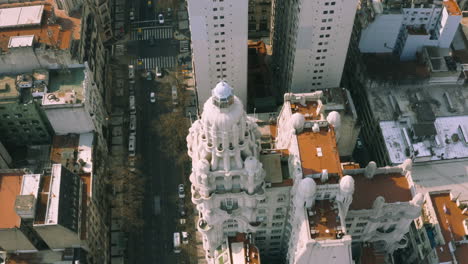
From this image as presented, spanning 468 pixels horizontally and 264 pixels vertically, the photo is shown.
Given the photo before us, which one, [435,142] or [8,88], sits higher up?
[8,88]

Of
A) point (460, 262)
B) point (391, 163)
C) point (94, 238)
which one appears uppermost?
point (391, 163)

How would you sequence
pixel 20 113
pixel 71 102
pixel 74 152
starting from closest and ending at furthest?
pixel 71 102 < pixel 74 152 < pixel 20 113

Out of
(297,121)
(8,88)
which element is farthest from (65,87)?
(297,121)

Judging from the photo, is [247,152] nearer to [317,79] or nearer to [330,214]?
[330,214]

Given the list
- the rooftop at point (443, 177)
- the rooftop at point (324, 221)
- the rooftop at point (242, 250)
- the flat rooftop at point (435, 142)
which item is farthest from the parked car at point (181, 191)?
the rooftop at point (443, 177)

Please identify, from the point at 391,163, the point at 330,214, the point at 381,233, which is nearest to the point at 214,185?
the point at 330,214

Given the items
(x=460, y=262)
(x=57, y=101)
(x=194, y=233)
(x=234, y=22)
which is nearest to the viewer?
(x=460, y=262)

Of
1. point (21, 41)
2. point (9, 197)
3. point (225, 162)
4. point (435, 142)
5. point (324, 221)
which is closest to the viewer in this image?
point (225, 162)

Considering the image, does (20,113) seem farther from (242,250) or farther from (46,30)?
(242,250)
